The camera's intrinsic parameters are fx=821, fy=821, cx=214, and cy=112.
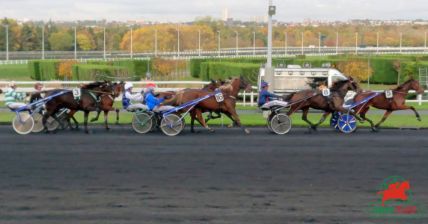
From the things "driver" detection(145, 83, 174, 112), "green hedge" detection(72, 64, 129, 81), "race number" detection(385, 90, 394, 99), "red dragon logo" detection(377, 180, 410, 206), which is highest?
"green hedge" detection(72, 64, 129, 81)

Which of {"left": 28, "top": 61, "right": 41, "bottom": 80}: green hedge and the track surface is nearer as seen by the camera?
the track surface

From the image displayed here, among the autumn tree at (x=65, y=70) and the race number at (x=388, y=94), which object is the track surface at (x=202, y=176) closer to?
the race number at (x=388, y=94)

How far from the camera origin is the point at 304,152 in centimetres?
1553

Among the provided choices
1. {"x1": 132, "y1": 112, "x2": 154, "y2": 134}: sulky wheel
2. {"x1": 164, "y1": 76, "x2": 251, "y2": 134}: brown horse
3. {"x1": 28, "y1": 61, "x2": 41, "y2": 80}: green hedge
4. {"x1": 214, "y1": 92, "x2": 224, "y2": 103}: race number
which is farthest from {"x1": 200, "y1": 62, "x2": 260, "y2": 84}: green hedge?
{"x1": 214, "y1": 92, "x2": 224, "y2": 103}: race number

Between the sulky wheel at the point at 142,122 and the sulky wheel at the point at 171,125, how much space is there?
564 mm

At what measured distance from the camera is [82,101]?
19250 mm

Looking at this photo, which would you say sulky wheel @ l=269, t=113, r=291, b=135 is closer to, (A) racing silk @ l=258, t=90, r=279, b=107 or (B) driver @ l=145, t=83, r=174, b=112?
(A) racing silk @ l=258, t=90, r=279, b=107

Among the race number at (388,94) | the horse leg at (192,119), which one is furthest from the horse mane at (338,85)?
the horse leg at (192,119)

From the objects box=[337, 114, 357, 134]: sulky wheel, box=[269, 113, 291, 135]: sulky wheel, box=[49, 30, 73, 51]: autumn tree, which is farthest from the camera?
box=[49, 30, 73, 51]: autumn tree

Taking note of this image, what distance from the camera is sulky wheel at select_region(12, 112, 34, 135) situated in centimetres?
1909

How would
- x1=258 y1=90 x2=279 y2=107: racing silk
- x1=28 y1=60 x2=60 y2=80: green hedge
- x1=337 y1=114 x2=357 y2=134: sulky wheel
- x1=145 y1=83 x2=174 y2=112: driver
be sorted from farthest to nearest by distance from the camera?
1. x1=28 y1=60 x2=60 y2=80: green hedge
2. x1=258 y1=90 x2=279 y2=107: racing silk
3. x1=337 y1=114 x2=357 y2=134: sulky wheel
4. x1=145 y1=83 x2=174 y2=112: driver

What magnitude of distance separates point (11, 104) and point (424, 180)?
10.6 m

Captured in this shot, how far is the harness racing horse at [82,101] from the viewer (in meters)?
19.0

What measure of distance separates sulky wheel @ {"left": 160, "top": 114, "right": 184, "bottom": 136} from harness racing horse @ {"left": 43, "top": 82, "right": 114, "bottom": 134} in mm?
1824
